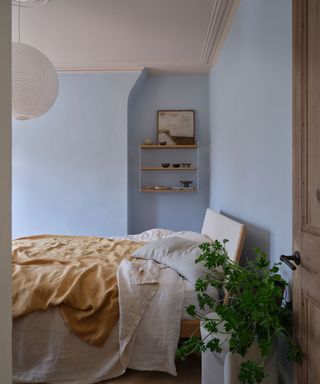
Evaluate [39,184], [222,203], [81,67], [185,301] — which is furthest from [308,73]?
[39,184]

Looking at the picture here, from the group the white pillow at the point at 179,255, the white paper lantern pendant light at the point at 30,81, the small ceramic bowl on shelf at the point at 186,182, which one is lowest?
the white pillow at the point at 179,255

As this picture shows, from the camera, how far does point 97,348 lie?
1.88 meters

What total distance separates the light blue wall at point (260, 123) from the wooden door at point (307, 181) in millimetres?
283

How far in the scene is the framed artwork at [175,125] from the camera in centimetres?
458

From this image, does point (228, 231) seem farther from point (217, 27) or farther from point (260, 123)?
point (217, 27)

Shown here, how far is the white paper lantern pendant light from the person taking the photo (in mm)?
2436

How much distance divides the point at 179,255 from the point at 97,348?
0.79 meters

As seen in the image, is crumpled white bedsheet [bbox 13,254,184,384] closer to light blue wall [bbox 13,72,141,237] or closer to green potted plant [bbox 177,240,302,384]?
green potted plant [bbox 177,240,302,384]

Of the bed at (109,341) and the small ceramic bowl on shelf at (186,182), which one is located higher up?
the small ceramic bowl on shelf at (186,182)

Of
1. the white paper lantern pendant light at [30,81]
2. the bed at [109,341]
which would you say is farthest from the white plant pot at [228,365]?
the white paper lantern pendant light at [30,81]

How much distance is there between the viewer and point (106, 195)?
4461 millimetres

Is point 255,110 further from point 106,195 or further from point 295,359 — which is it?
point 106,195

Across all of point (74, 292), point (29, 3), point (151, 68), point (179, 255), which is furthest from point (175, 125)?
point (74, 292)

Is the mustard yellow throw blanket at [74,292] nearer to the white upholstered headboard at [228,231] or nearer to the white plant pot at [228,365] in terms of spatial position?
the white plant pot at [228,365]
